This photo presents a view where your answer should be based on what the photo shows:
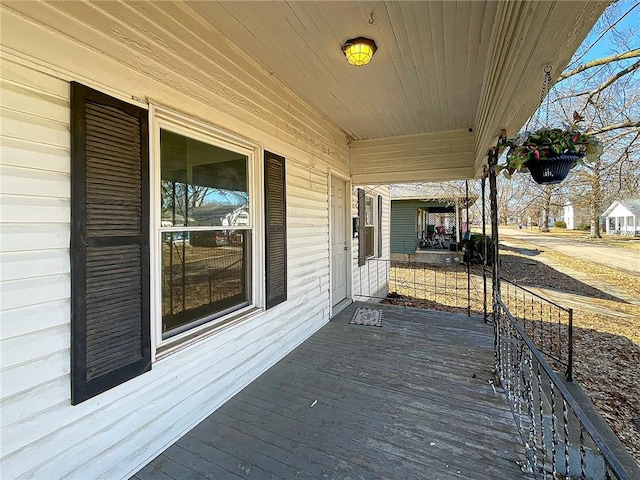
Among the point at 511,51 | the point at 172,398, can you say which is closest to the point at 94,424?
the point at 172,398

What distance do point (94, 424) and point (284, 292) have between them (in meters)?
1.94

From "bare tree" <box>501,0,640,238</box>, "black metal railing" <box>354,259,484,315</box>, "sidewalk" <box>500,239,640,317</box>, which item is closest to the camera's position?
"bare tree" <box>501,0,640,238</box>

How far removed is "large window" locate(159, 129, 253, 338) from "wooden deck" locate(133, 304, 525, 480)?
797 mm

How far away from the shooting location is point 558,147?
1927mm

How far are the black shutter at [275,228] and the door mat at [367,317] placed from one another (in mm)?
1637

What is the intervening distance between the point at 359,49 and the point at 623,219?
3984 centimetres

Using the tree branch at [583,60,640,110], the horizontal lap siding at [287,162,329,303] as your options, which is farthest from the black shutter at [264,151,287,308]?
the tree branch at [583,60,640,110]

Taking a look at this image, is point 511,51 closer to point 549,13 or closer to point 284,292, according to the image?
point 549,13

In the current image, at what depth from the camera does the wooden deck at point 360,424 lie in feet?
5.90

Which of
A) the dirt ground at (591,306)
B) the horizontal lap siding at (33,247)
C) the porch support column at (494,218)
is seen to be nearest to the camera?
the horizontal lap siding at (33,247)

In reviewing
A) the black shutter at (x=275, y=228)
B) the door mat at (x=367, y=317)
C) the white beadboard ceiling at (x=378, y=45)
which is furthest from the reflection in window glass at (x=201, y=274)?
the door mat at (x=367, y=317)

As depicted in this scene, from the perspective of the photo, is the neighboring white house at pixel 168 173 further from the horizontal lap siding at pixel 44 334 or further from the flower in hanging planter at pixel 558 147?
the flower in hanging planter at pixel 558 147

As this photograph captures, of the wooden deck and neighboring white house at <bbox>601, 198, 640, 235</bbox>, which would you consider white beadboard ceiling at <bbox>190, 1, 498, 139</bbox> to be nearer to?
the wooden deck

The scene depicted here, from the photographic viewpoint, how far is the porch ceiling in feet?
4.45
